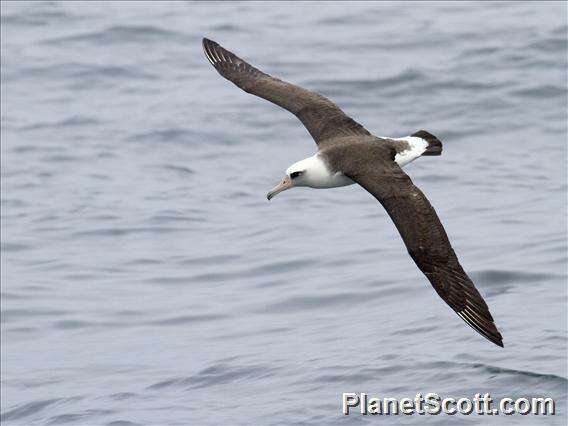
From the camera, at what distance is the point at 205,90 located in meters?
23.5

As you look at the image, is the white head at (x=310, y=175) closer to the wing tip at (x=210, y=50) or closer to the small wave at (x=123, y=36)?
the wing tip at (x=210, y=50)

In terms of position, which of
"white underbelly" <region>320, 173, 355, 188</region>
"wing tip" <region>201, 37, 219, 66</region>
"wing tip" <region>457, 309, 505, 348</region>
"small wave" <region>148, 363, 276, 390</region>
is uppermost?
"wing tip" <region>201, 37, 219, 66</region>

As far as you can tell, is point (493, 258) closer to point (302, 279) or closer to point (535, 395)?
point (302, 279)

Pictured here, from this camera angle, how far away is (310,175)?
1310cm

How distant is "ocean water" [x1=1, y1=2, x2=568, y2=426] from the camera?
14570 mm

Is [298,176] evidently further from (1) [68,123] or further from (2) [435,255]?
(1) [68,123]

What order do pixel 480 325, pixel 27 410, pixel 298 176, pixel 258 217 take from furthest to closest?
pixel 258 217 < pixel 27 410 < pixel 298 176 < pixel 480 325

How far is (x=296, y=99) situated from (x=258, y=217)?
508 cm

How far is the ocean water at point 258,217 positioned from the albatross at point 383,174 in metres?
1.35

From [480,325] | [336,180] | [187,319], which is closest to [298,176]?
[336,180]

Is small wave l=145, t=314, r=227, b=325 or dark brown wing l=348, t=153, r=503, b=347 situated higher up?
dark brown wing l=348, t=153, r=503, b=347

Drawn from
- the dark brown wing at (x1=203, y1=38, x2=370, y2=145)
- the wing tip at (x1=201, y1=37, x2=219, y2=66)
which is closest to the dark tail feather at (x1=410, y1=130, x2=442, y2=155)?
the dark brown wing at (x1=203, y1=38, x2=370, y2=145)

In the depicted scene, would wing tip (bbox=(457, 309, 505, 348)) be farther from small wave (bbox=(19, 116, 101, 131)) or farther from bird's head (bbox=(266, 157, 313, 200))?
small wave (bbox=(19, 116, 101, 131))

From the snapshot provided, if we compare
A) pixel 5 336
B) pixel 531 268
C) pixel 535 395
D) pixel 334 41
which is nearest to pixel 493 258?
pixel 531 268
